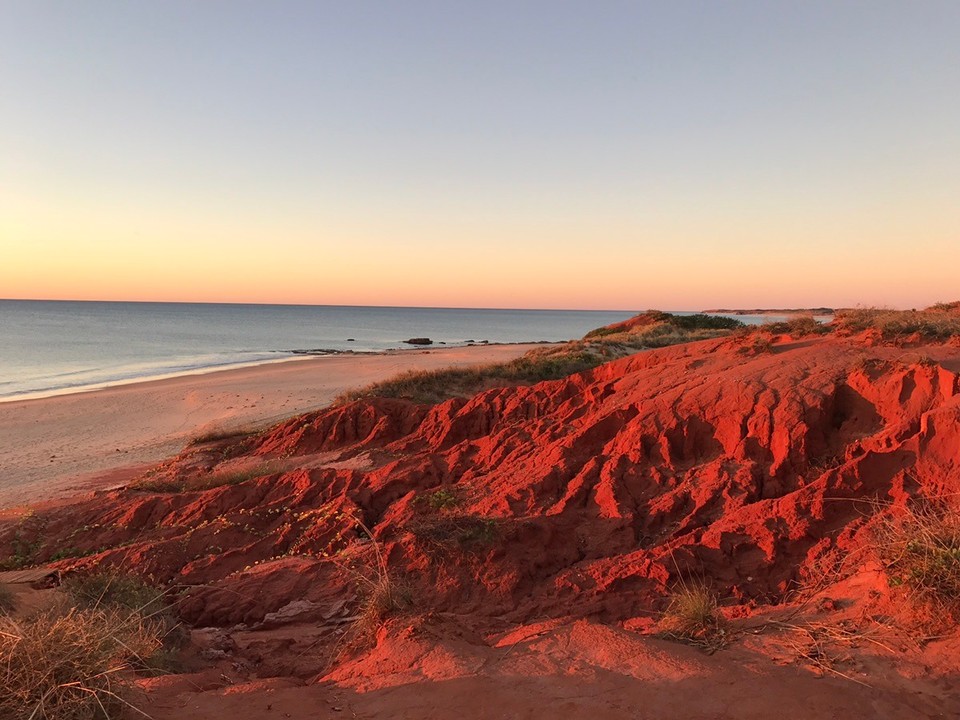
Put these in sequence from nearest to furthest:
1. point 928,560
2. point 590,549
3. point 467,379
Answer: point 928,560, point 590,549, point 467,379

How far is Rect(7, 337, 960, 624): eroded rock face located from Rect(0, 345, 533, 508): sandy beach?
4.53m

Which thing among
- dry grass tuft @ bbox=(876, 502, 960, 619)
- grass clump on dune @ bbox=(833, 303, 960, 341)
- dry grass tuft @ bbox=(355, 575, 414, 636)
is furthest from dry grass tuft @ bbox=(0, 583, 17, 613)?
grass clump on dune @ bbox=(833, 303, 960, 341)

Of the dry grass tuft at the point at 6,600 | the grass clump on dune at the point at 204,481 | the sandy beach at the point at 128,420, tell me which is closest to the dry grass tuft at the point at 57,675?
the dry grass tuft at the point at 6,600

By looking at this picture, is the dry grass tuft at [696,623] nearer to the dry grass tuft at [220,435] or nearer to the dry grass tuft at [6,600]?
the dry grass tuft at [6,600]

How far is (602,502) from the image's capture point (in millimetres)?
8672

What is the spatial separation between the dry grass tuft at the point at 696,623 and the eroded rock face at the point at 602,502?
112cm

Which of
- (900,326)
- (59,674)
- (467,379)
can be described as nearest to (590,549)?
(59,674)

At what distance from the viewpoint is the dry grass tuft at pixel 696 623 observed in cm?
523

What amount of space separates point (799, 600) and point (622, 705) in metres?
2.78

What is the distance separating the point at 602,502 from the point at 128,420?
815 inches

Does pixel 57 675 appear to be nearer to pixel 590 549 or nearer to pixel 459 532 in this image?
pixel 459 532

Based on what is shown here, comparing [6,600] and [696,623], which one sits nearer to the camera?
[696,623]

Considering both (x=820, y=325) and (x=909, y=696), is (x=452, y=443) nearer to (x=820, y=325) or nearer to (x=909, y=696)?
(x=820, y=325)

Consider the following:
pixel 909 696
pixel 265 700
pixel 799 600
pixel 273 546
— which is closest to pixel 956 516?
pixel 799 600
